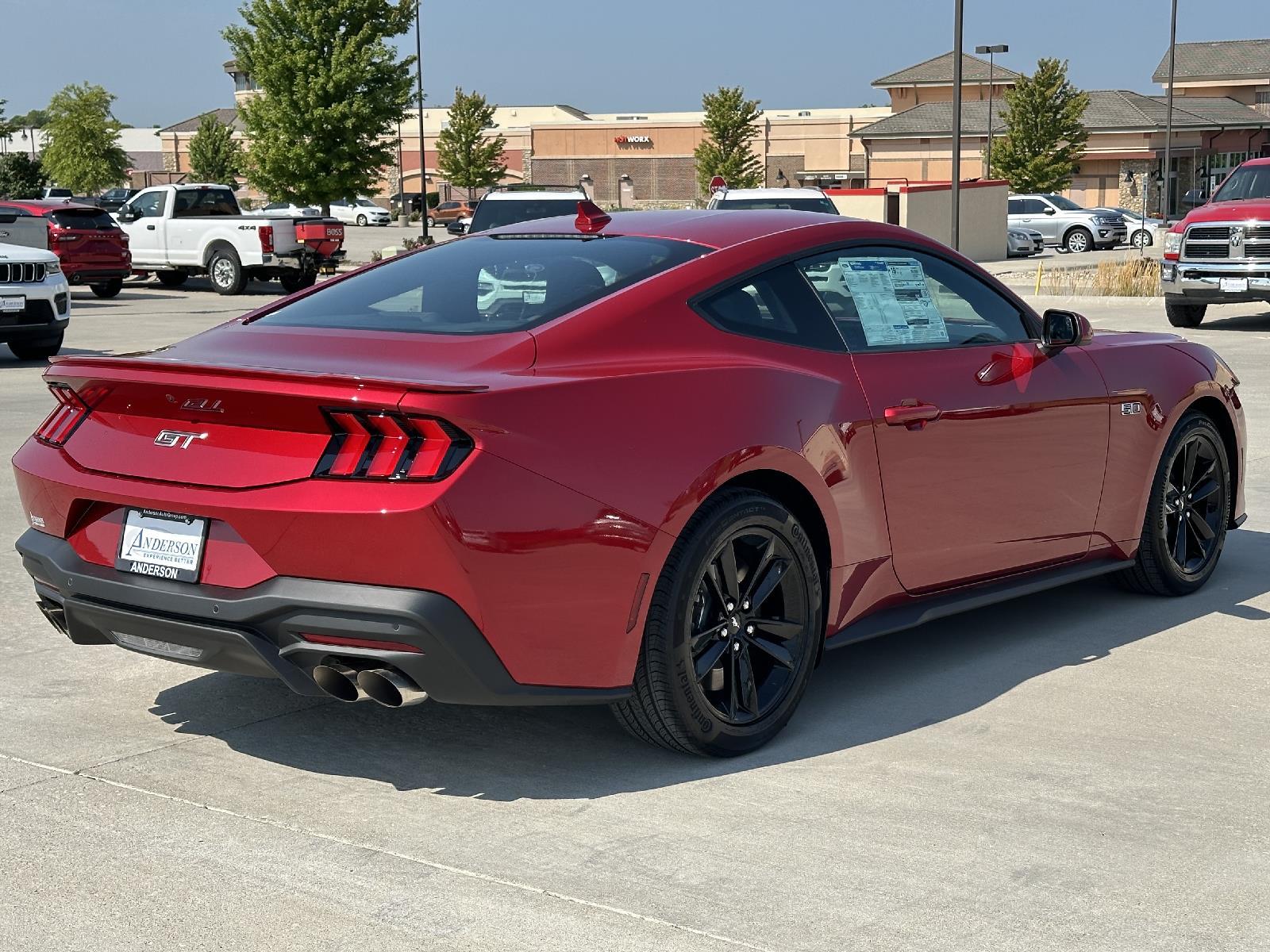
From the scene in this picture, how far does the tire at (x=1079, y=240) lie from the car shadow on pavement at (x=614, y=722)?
44037 mm

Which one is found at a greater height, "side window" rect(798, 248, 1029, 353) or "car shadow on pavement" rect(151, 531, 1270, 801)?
"side window" rect(798, 248, 1029, 353)

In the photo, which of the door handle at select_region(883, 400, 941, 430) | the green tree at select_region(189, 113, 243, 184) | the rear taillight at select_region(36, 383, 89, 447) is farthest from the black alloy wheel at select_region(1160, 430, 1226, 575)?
the green tree at select_region(189, 113, 243, 184)

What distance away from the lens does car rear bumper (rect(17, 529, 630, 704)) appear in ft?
13.1

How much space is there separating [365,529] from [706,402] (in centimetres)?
108

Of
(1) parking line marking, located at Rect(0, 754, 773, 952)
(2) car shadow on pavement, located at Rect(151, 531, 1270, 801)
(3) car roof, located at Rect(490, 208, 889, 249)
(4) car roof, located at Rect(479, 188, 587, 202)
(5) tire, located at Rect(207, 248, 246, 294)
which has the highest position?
(4) car roof, located at Rect(479, 188, 587, 202)

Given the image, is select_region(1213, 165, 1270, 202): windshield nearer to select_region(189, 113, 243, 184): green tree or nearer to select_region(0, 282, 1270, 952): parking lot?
select_region(0, 282, 1270, 952): parking lot

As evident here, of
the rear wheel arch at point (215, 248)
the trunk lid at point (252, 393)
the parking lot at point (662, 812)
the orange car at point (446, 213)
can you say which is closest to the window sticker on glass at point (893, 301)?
the parking lot at point (662, 812)

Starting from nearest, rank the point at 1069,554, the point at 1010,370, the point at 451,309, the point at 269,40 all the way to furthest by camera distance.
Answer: the point at 451,309
the point at 1010,370
the point at 1069,554
the point at 269,40

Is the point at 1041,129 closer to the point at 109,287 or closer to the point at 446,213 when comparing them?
the point at 446,213

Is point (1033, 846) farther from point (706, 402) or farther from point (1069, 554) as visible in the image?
point (1069, 554)

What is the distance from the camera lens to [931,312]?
5.56 m

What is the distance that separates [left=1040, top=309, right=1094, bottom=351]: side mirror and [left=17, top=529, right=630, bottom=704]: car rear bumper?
A: 236cm

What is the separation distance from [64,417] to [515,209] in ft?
49.4

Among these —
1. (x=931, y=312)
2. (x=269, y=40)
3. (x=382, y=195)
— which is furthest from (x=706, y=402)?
(x=382, y=195)
